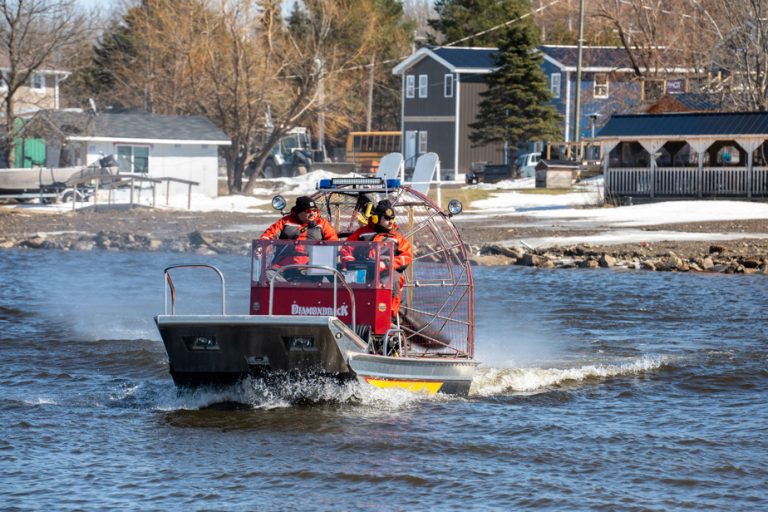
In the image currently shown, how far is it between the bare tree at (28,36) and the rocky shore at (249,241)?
7127mm

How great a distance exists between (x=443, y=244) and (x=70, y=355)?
6.05 metres

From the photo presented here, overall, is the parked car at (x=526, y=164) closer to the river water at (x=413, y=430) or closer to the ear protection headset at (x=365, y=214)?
the river water at (x=413, y=430)

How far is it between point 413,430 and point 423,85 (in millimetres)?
63855

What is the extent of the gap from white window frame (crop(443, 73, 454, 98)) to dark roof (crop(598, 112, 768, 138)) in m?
30.1

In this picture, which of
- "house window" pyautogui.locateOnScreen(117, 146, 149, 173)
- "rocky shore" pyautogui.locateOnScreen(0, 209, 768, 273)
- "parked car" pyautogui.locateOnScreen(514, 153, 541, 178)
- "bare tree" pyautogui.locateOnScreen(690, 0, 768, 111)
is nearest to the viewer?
"rocky shore" pyautogui.locateOnScreen(0, 209, 768, 273)

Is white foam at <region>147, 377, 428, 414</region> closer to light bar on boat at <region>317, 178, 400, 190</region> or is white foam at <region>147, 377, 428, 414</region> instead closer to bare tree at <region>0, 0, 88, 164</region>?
light bar on boat at <region>317, 178, 400, 190</region>

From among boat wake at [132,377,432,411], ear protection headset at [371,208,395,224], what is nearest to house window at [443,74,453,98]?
ear protection headset at [371,208,395,224]

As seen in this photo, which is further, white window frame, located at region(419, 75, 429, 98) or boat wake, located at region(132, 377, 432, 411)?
white window frame, located at region(419, 75, 429, 98)

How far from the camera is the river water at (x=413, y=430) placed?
981cm

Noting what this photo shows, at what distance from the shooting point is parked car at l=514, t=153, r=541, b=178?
2559 inches

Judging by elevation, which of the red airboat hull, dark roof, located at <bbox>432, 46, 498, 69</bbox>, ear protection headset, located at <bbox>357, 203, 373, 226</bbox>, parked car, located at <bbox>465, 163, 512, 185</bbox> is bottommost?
the red airboat hull

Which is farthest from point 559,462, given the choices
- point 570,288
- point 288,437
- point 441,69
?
point 441,69

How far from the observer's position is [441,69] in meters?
73.2

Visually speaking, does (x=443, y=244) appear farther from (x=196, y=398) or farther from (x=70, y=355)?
(x=70, y=355)
